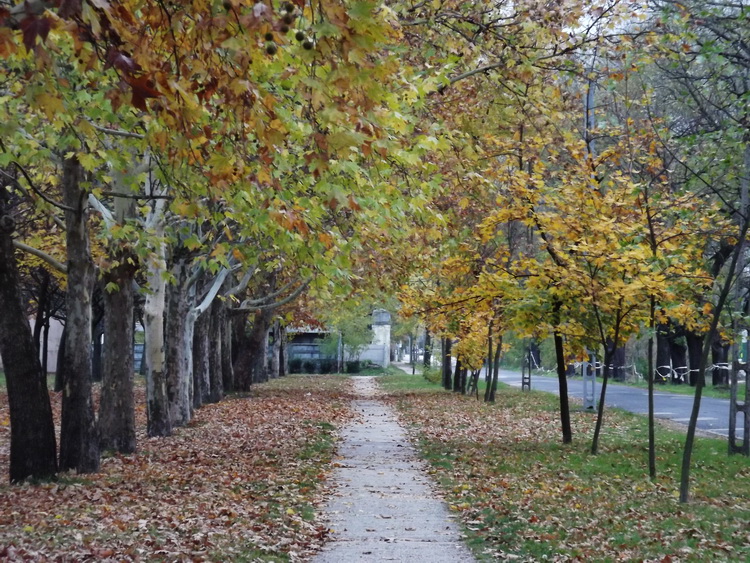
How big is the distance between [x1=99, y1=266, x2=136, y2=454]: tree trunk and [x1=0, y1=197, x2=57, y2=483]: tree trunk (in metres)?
3.24

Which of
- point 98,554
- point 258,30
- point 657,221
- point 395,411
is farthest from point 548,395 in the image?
point 258,30

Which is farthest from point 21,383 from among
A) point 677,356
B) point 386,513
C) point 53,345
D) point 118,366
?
point 53,345

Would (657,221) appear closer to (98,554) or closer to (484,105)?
(484,105)

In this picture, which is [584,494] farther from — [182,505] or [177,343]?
[177,343]

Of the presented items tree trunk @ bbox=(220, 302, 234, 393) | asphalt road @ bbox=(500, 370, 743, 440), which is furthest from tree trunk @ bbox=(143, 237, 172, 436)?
tree trunk @ bbox=(220, 302, 234, 393)

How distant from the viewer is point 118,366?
1490 centimetres

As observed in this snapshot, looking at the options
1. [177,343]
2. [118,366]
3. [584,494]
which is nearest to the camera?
[584,494]

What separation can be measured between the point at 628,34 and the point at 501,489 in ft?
20.3

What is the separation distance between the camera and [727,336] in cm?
1384

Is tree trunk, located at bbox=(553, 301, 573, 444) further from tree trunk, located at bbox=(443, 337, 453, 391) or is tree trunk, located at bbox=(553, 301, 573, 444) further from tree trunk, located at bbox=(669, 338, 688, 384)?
tree trunk, located at bbox=(669, 338, 688, 384)

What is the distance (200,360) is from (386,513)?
17.9m

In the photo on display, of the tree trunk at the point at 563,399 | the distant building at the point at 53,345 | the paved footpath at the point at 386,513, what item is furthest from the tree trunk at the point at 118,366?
the distant building at the point at 53,345

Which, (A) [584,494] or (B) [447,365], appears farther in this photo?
(B) [447,365]

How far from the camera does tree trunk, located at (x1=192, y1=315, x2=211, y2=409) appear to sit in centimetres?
2678
